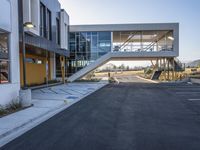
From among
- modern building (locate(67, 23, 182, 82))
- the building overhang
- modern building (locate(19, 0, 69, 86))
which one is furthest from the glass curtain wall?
the building overhang

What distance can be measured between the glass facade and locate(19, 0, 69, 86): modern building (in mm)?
4658

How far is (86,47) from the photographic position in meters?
33.2

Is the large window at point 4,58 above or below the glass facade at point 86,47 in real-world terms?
below

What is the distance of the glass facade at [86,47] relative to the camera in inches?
1280

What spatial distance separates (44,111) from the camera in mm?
10203

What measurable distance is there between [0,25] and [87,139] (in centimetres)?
674

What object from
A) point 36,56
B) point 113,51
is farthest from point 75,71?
point 36,56

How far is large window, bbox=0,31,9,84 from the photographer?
1046 cm

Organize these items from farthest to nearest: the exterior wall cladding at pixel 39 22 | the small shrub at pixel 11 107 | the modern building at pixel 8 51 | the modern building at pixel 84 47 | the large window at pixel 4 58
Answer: the modern building at pixel 84 47
the exterior wall cladding at pixel 39 22
the large window at pixel 4 58
the modern building at pixel 8 51
the small shrub at pixel 11 107

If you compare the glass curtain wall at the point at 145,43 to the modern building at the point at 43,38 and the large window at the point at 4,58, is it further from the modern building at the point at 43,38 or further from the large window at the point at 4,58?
the large window at the point at 4,58

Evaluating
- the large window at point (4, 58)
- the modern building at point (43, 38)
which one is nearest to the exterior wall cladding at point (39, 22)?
the modern building at point (43, 38)

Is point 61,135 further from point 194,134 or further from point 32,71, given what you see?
point 32,71

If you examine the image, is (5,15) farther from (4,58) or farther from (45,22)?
(45,22)

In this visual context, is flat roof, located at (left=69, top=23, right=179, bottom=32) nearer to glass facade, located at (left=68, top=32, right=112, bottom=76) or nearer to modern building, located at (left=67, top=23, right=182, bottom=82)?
modern building, located at (left=67, top=23, right=182, bottom=82)
